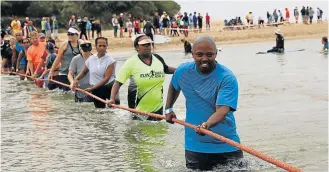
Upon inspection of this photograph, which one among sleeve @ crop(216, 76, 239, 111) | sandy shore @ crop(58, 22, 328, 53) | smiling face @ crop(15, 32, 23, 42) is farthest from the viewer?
sandy shore @ crop(58, 22, 328, 53)

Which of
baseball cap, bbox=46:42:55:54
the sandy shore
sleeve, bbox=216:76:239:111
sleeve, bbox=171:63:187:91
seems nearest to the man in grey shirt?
baseball cap, bbox=46:42:55:54

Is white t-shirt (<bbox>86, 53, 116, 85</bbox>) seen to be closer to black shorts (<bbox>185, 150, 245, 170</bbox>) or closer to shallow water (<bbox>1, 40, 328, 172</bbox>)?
shallow water (<bbox>1, 40, 328, 172</bbox>)

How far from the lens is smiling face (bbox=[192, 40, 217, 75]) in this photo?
17.7 ft

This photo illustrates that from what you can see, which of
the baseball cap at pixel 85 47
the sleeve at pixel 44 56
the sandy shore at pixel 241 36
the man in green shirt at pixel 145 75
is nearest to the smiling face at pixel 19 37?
the sleeve at pixel 44 56

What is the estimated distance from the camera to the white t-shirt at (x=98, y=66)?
33.6 feet

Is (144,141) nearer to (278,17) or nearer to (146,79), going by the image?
(146,79)

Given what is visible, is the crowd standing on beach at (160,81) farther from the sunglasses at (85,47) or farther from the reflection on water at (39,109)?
the reflection on water at (39,109)

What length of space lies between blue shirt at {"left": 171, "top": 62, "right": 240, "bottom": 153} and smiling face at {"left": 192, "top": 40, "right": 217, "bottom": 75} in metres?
0.09

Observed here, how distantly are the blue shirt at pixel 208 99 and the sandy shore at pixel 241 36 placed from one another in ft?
93.2

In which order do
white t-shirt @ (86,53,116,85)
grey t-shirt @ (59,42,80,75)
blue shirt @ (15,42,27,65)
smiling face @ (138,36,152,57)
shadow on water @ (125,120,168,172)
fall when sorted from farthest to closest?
blue shirt @ (15,42,27,65)
grey t-shirt @ (59,42,80,75)
white t-shirt @ (86,53,116,85)
smiling face @ (138,36,152,57)
shadow on water @ (125,120,168,172)

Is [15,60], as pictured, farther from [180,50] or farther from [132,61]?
[180,50]

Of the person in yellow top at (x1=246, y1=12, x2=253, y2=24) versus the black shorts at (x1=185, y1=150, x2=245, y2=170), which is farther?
the person in yellow top at (x1=246, y1=12, x2=253, y2=24)

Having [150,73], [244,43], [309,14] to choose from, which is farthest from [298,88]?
[309,14]

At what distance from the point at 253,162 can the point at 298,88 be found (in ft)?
27.0
